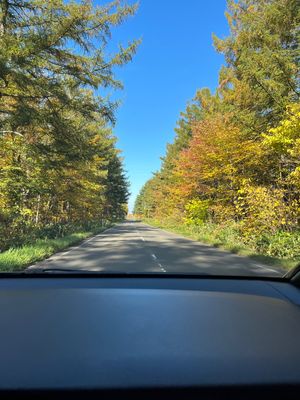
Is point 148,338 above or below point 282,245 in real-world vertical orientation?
above

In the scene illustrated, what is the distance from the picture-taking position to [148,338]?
2225mm

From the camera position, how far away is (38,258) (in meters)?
15.6

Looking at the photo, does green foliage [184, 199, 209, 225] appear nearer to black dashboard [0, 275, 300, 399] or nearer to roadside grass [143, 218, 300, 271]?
roadside grass [143, 218, 300, 271]

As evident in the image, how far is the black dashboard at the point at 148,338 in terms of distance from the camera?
1757 millimetres

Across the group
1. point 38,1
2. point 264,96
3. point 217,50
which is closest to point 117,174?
point 217,50

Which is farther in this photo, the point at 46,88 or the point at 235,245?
the point at 235,245

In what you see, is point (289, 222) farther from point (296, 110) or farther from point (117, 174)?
point (117, 174)

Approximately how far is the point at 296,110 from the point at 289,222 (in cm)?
511

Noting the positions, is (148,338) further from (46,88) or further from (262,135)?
(262,135)

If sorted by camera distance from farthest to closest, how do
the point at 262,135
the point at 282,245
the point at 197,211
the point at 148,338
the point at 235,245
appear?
1. the point at 197,211
2. the point at 235,245
3. the point at 282,245
4. the point at 262,135
5. the point at 148,338

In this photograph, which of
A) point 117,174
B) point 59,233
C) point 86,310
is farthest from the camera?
point 117,174

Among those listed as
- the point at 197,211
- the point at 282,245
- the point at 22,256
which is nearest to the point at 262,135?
the point at 282,245

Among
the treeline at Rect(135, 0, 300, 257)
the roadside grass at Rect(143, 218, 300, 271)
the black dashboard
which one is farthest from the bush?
the black dashboard

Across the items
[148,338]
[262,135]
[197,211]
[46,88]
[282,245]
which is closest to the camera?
[148,338]
